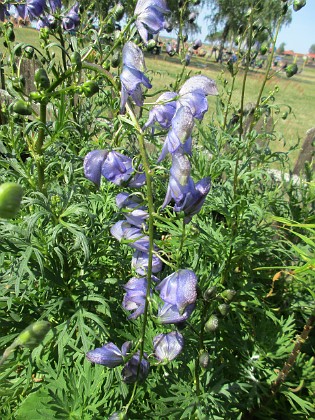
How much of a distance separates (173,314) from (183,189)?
0.34 metres

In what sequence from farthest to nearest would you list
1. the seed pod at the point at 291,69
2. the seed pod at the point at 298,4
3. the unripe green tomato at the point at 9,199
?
the seed pod at the point at 291,69 → the seed pod at the point at 298,4 → the unripe green tomato at the point at 9,199

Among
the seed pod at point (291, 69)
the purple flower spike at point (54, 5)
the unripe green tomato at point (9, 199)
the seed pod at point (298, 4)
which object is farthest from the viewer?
the seed pod at point (291, 69)

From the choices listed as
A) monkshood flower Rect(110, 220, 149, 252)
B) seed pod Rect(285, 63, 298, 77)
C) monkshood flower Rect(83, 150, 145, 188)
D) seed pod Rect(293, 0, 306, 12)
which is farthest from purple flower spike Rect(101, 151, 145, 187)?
seed pod Rect(285, 63, 298, 77)

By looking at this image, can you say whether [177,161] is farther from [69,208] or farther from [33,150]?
[33,150]

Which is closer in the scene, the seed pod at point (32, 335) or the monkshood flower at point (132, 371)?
the seed pod at point (32, 335)

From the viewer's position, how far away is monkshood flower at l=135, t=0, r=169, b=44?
1.03 metres

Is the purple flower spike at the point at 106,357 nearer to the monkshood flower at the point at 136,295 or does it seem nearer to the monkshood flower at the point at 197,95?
the monkshood flower at the point at 136,295

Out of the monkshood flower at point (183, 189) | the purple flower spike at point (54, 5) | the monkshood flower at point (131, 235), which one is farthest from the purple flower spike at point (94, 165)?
the purple flower spike at point (54, 5)

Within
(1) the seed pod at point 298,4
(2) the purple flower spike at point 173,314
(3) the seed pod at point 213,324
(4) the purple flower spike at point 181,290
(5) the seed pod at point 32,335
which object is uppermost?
(1) the seed pod at point 298,4

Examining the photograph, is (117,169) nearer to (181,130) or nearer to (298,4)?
(181,130)

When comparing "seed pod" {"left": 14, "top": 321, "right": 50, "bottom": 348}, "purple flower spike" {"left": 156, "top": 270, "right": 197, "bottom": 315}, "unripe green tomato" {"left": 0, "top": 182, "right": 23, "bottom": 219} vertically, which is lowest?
"seed pod" {"left": 14, "top": 321, "right": 50, "bottom": 348}

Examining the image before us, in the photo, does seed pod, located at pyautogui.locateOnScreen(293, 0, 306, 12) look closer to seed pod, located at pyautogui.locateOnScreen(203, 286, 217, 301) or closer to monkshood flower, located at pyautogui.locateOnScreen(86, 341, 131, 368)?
seed pod, located at pyautogui.locateOnScreen(203, 286, 217, 301)

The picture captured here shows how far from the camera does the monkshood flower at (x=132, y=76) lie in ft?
2.82

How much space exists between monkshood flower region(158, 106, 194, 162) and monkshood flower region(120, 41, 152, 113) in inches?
4.9
